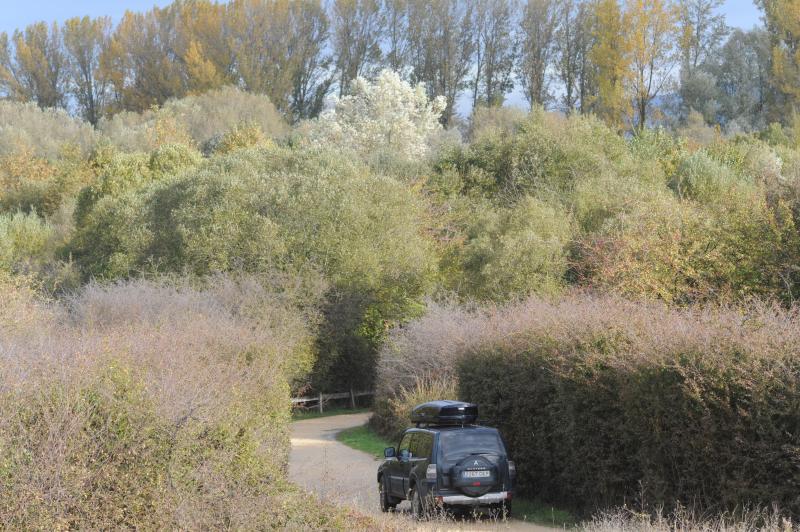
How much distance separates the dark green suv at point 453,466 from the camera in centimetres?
1412

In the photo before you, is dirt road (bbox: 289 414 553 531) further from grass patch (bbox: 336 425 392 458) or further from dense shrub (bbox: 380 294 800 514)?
dense shrub (bbox: 380 294 800 514)

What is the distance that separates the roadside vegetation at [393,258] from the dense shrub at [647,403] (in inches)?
2.0

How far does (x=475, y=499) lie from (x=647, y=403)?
322cm

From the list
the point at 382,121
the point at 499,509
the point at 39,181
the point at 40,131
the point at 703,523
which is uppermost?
the point at 40,131

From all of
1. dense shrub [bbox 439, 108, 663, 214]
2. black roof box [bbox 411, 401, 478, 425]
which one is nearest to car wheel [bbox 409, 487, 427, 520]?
→ black roof box [bbox 411, 401, 478, 425]

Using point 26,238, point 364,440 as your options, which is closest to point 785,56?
point 364,440

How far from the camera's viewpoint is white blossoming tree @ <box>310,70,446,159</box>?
56.5 meters

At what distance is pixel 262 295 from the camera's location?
3144 cm

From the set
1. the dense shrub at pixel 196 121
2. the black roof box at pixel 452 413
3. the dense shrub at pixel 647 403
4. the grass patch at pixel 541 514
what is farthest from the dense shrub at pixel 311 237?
the dense shrub at pixel 196 121

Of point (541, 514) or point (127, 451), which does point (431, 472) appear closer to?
point (541, 514)

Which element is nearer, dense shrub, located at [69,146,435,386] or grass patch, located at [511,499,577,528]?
grass patch, located at [511,499,577,528]

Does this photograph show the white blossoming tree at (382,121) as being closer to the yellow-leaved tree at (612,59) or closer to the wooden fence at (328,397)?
the yellow-leaved tree at (612,59)

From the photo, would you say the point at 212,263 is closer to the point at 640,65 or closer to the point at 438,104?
the point at 438,104

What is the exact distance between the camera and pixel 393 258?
3666cm
